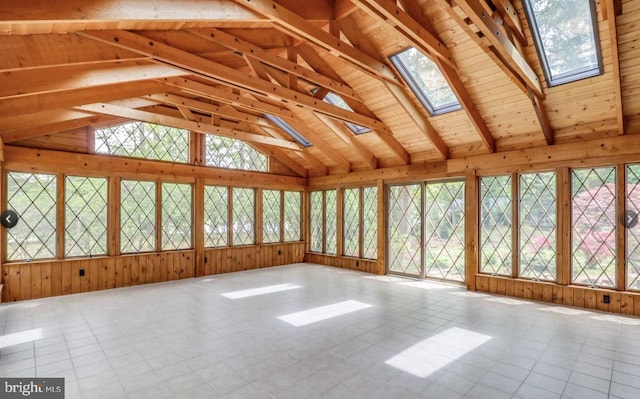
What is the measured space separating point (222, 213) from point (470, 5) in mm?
6063

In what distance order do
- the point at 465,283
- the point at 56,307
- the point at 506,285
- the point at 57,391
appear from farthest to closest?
the point at 465,283, the point at 506,285, the point at 56,307, the point at 57,391

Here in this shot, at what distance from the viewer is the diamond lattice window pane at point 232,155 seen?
722 cm

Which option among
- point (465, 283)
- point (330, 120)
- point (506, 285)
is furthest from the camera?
point (330, 120)

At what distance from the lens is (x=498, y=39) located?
10.1 ft

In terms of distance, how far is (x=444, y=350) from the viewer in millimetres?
3145

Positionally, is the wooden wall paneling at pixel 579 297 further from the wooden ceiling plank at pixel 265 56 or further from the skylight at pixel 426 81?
the wooden ceiling plank at pixel 265 56

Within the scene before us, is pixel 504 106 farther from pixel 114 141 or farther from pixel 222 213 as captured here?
pixel 114 141

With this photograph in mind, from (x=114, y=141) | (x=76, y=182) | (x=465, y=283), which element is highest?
(x=114, y=141)

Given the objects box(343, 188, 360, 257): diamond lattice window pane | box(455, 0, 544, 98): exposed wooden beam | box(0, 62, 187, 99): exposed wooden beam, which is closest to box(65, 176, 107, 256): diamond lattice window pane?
box(0, 62, 187, 99): exposed wooden beam

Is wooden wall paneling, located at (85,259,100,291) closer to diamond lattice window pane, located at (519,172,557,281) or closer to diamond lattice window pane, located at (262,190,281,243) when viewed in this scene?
diamond lattice window pane, located at (262,190,281,243)

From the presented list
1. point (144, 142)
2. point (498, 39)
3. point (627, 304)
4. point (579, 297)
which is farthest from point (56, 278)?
point (627, 304)

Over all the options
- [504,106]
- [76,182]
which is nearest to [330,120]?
[504,106]

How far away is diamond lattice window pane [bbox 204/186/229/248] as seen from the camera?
7.07m

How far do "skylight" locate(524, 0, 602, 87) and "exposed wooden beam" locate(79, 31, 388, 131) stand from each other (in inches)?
103
